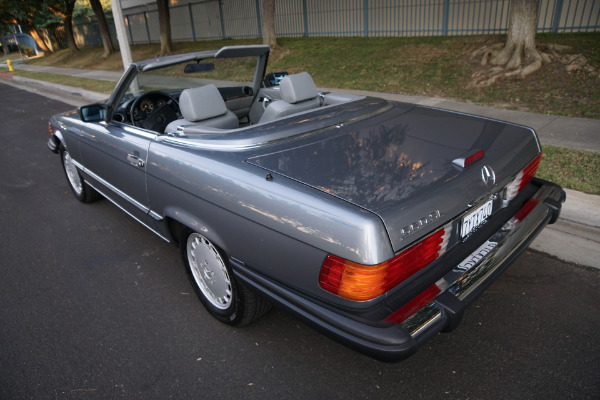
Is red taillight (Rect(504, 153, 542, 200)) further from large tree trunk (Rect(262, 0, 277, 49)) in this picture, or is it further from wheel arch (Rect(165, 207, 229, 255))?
large tree trunk (Rect(262, 0, 277, 49))

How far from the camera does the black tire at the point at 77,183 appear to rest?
15.3 ft

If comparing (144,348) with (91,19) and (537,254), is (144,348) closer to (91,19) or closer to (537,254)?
(537,254)

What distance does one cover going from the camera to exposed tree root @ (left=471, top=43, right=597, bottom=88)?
320 inches

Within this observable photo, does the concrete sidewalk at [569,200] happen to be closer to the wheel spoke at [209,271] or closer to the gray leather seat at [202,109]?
the wheel spoke at [209,271]

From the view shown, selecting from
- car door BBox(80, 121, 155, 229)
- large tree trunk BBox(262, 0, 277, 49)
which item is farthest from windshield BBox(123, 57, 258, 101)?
large tree trunk BBox(262, 0, 277, 49)

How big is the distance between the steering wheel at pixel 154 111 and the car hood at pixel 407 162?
1536 millimetres

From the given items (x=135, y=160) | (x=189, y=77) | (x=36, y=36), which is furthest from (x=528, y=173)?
(x=36, y=36)

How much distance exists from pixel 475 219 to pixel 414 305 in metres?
0.62

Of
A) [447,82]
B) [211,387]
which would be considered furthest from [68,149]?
[447,82]

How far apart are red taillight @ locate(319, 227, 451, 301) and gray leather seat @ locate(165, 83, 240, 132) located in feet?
5.14

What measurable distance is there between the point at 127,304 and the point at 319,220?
195cm

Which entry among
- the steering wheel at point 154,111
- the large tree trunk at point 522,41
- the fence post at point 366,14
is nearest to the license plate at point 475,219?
the steering wheel at point 154,111

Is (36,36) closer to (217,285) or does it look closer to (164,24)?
(164,24)

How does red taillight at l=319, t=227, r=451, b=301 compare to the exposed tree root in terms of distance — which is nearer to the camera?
red taillight at l=319, t=227, r=451, b=301
